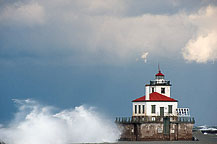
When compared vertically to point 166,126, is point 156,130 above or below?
below

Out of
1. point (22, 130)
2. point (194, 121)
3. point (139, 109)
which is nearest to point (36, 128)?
→ point (22, 130)

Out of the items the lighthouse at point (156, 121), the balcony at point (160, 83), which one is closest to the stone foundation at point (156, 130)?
the lighthouse at point (156, 121)

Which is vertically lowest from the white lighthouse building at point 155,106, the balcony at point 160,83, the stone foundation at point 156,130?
the stone foundation at point 156,130

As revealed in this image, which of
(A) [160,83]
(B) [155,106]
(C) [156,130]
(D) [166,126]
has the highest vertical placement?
Answer: (A) [160,83]

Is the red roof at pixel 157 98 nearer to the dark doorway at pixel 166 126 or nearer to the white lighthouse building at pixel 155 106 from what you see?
the white lighthouse building at pixel 155 106

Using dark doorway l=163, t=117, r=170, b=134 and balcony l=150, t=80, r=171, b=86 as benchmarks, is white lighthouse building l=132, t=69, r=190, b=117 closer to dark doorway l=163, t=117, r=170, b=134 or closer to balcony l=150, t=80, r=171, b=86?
dark doorway l=163, t=117, r=170, b=134

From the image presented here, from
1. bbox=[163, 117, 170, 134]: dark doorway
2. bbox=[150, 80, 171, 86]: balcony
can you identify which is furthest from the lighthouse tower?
bbox=[150, 80, 171, 86]: balcony

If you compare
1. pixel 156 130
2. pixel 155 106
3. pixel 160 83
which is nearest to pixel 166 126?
pixel 156 130

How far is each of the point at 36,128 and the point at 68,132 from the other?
24.5 ft

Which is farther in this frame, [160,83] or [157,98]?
[160,83]

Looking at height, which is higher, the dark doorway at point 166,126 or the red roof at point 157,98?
the red roof at point 157,98

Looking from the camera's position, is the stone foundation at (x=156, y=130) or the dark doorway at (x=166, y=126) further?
the dark doorway at (x=166, y=126)

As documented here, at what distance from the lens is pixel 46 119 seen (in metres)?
99.4

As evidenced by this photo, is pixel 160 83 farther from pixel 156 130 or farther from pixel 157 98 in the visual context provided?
pixel 156 130
